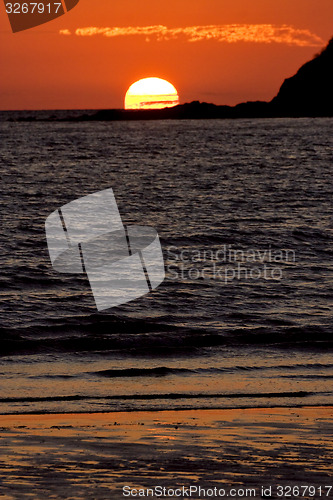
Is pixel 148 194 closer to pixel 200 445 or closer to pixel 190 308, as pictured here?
pixel 190 308

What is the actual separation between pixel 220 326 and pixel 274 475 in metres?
8.01

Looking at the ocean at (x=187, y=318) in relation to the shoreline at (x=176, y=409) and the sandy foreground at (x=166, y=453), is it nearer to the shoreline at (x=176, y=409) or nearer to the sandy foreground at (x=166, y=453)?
the shoreline at (x=176, y=409)

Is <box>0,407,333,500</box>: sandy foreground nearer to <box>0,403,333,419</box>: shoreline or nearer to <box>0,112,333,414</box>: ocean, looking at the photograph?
<box>0,403,333,419</box>: shoreline

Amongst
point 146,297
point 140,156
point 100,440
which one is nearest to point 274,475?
point 100,440

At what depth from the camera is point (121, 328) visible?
15289 millimetres
